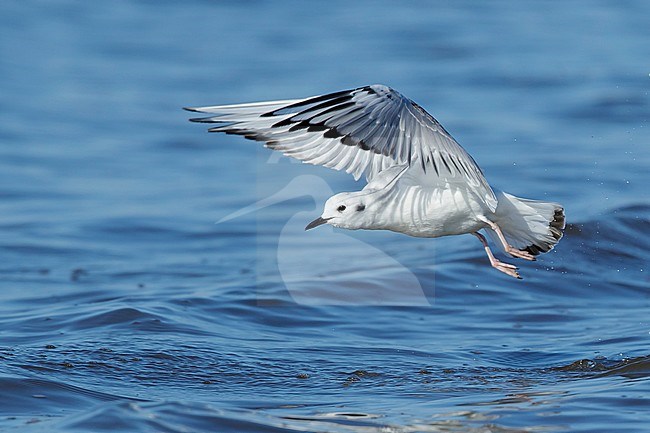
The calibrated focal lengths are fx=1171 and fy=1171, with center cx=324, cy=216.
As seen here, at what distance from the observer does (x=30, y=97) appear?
14969 mm

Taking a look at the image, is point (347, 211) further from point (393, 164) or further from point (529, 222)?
point (529, 222)

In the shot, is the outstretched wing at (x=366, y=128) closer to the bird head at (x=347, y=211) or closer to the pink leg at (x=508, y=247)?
the pink leg at (x=508, y=247)

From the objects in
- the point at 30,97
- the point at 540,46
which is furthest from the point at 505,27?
the point at 30,97

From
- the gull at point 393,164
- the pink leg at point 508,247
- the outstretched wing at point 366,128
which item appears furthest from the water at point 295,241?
the outstretched wing at point 366,128

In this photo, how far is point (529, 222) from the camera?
6.04 meters

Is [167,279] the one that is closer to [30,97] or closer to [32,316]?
[32,316]

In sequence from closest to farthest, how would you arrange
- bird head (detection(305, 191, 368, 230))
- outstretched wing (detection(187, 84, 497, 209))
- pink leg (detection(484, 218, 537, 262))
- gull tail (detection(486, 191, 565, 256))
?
outstretched wing (detection(187, 84, 497, 209)) → bird head (detection(305, 191, 368, 230)) → pink leg (detection(484, 218, 537, 262)) → gull tail (detection(486, 191, 565, 256))

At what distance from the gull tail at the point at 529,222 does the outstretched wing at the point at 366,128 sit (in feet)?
0.78

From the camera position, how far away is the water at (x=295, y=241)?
5.62m

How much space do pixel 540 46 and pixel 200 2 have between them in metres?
6.08

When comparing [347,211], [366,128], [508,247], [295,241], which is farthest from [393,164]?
[295,241]

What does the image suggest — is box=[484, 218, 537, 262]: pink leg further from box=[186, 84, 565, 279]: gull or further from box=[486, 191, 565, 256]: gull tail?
box=[486, 191, 565, 256]: gull tail

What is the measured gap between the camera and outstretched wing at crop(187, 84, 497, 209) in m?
4.97

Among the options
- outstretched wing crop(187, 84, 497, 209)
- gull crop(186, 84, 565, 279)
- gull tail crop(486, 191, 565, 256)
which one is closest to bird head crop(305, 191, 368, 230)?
gull crop(186, 84, 565, 279)
